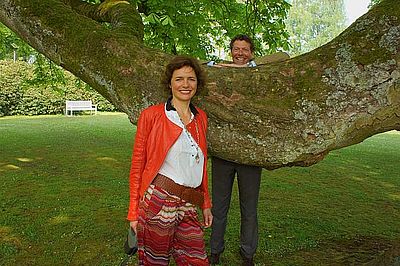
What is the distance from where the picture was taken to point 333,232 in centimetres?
563

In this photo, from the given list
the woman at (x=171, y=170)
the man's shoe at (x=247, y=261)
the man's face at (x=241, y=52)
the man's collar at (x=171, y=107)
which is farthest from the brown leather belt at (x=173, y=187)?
the man's shoe at (x=247, y=261)

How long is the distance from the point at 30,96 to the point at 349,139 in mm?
26065

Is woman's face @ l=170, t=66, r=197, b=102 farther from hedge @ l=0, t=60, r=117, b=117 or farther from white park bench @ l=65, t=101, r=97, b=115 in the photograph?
white park bench @ l=65, t=101, r=97, b=115

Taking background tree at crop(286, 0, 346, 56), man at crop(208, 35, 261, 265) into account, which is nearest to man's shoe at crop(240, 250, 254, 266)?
man at crop(208, 35, 261, 265)

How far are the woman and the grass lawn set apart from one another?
1.53 meters

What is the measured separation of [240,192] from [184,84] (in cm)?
162

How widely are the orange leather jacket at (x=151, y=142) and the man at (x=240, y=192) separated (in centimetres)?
102

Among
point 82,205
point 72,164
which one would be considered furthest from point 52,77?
point 82,205

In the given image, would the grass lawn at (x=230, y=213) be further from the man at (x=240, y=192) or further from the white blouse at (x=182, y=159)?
the white blouse at (x=182, y=159)

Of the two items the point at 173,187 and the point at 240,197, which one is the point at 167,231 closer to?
the point at 173,187

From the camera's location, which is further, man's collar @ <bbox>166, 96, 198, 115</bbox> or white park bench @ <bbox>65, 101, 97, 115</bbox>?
white park bench @ <bbox>65, 101, 97, 115</bbox>

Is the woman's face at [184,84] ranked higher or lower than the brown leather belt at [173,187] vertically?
higher

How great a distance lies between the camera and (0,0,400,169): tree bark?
8.08 feet

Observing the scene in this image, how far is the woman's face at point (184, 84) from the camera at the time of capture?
9.14 ft
